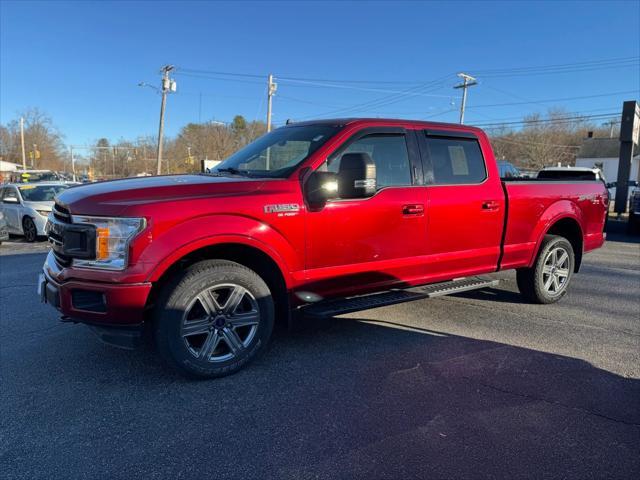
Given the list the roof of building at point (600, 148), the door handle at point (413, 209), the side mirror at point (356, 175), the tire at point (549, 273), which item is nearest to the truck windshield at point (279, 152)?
the side mirror at point (356, 175)

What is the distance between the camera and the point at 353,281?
159 inches

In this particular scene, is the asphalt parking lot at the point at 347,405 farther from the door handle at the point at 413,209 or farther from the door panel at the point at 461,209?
the door handle at the point at 413,209

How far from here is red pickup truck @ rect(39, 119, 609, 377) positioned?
10.3ft

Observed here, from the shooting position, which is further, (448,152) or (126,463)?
A: (448,152)

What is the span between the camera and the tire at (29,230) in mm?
11289

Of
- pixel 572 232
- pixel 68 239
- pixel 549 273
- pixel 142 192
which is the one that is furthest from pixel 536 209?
pixel 68 239

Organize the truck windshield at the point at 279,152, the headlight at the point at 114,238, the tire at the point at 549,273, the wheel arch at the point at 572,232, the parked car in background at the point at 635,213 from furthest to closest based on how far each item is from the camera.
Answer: the parked car in background at the point at 635,213 → the wheel arch at the point at 572,232 → the tire at the point at 549,273 → the truck windshield at the point at 279,152 → the headlight at the point at 114,238

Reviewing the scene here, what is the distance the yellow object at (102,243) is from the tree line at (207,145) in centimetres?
3138

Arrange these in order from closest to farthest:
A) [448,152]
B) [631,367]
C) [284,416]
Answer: [284,416] → [631,367] → [448,152]

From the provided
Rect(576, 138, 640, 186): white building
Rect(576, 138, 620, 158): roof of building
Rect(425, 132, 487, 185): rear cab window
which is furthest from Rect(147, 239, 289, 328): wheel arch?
Rect(576, 138, 620, 158): roof of building

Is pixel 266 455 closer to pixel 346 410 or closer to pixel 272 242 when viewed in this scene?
pixel 346 410

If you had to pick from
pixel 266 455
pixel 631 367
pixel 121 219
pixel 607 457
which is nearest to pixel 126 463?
pixel 266 455

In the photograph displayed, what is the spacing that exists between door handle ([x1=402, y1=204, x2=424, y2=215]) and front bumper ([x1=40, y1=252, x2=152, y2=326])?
2.28 metres

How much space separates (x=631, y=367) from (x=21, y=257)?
396 inches
